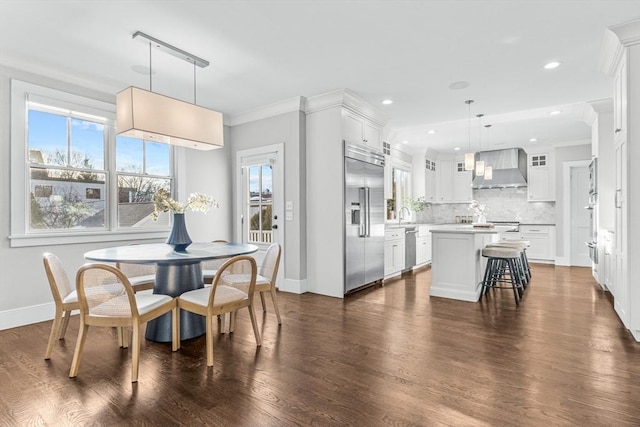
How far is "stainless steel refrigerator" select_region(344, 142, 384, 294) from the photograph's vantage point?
466 cm

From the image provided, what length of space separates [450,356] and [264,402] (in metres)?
1.48

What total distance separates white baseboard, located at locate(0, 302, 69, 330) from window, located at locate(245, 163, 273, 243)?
8.42 ft

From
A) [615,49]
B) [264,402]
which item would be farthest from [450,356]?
[615,49]

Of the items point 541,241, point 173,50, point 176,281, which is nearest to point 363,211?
point 176,281

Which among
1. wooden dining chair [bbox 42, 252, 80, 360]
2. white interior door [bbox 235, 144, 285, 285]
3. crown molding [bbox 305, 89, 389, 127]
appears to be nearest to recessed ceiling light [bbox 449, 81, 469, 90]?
crown molding [bbox 305, 89, 389, 127]

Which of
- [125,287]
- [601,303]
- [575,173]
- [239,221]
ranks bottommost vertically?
[601,303]

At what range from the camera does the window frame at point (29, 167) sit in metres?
3.47

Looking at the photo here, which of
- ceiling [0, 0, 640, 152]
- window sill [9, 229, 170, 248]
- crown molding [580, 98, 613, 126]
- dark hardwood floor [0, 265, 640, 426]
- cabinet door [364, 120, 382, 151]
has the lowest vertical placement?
dark hardwood floor [0, 265, 640, 426]

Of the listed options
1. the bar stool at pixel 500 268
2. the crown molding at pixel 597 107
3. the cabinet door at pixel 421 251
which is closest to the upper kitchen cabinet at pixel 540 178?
the crown molding at pixel 597 107

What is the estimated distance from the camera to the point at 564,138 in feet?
22.8

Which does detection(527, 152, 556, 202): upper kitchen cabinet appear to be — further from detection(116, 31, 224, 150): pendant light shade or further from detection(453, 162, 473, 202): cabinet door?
detection(116, 31, 224, 150): pendant light shade

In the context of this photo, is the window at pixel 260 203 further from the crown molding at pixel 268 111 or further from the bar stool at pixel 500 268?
the bar stool at pixel 500 268

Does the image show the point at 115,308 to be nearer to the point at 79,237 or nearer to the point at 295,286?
the point at 79,237

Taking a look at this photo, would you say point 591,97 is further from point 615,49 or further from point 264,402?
point 264,402
